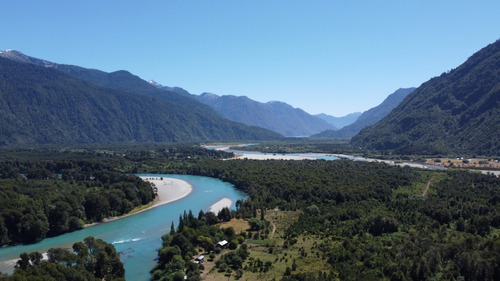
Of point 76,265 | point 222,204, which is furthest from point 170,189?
point 76,265

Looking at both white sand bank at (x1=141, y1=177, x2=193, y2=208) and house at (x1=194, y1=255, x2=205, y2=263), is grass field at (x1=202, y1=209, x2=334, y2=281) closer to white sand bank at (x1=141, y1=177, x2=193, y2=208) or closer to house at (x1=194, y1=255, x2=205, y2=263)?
house at (x1=194, y1=255, x2=205, y2=263)

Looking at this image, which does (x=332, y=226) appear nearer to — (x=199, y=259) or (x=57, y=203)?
(x=199, y=259)

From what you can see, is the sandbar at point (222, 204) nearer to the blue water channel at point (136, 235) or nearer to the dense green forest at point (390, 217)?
the blue water channel at point (136, 235)

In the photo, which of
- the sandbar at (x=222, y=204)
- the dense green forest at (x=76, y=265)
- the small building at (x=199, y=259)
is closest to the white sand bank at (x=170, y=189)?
the sandbar at (x=222, y=204)

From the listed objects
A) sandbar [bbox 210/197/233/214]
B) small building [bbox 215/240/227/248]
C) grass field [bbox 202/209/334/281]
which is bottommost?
grass field [bbox 202/209/334/281]

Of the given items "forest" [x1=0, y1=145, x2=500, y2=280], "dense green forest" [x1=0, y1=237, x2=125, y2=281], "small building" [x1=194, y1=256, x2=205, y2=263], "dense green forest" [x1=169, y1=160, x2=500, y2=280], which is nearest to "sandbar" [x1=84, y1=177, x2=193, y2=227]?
"forest" [x1=0, y1=145, x2=500, y2=280]
